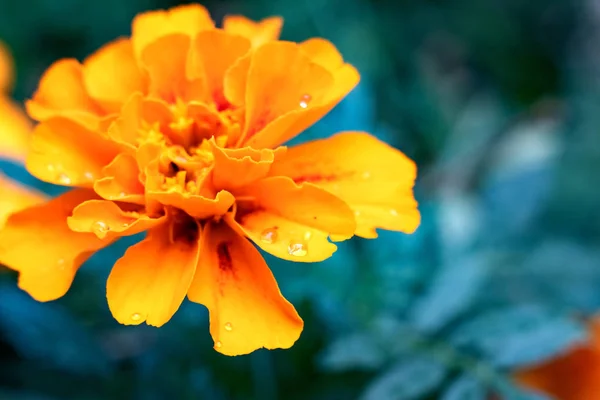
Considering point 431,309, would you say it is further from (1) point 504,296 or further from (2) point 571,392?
(2) point 571,392

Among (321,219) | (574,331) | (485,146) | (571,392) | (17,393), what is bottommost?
(17,393)

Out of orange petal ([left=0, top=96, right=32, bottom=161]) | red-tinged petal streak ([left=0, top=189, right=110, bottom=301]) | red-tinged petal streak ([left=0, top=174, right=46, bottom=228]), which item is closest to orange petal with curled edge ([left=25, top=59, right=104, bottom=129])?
red-tinged petal streak ([left=0, top=189, right=110, bottom=301])

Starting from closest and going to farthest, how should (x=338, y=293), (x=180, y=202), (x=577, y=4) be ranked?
(x=180, y=202)
(x=338, y=293)
(x=577, y=4)

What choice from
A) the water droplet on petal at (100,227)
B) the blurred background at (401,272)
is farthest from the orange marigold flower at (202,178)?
the blurred background at (401,272)

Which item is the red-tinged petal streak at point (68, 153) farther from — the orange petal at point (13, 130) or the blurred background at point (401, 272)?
the orange petal at point (13, 130)

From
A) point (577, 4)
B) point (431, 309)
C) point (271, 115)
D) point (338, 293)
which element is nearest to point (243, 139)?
point (271, 115)

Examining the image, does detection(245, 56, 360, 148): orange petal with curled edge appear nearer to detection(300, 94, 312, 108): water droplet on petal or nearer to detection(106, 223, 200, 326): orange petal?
detection(300, 94, 312, 108): water droplet on petal

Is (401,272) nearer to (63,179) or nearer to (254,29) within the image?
(254,29)
